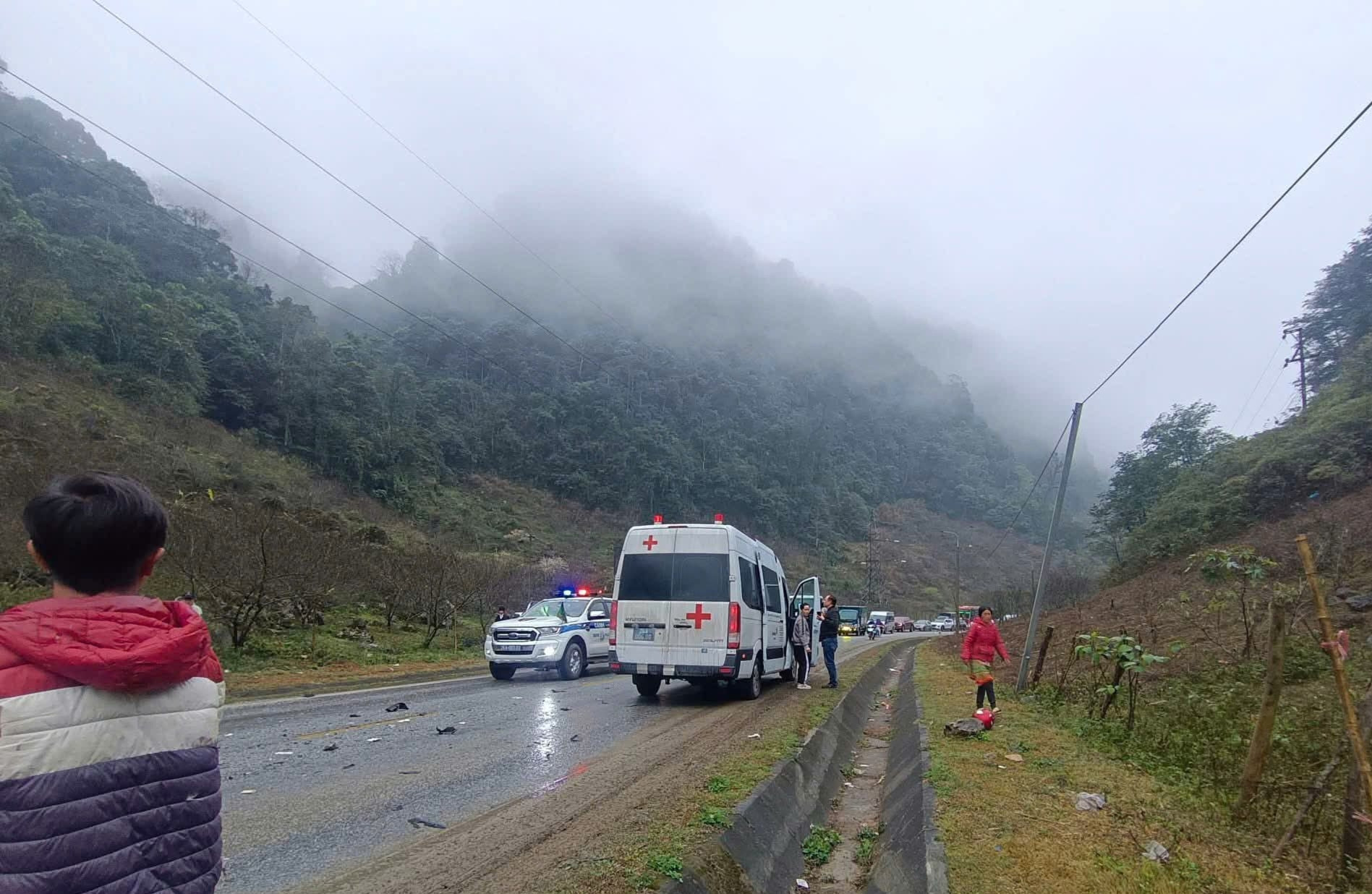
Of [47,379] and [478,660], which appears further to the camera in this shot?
[47,379]

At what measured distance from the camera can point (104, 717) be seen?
1873 millimetres

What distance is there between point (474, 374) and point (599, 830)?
262 feet

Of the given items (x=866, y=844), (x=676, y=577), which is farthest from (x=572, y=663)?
(x=866, y=844)

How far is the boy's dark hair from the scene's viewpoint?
6.41 ft

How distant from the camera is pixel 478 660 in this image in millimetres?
23734

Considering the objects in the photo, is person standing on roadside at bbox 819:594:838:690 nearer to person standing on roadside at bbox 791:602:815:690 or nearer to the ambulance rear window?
person standing on roadside at bbox 791:602:815:690

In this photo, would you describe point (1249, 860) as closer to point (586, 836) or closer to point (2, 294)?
point (586, 836)

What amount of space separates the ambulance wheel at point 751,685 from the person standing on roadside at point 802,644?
199 centimetres

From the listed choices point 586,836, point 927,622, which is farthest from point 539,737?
point 927,622

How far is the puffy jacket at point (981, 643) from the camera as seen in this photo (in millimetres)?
11680

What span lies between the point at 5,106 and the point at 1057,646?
7826 cm

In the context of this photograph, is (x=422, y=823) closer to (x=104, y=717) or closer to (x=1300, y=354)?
(x=104, y=717)

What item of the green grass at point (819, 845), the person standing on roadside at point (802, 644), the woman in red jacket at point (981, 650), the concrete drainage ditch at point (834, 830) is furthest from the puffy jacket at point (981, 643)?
the green grass at point (819, 845)

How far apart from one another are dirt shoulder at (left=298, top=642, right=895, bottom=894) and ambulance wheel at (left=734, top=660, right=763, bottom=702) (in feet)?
14.2
